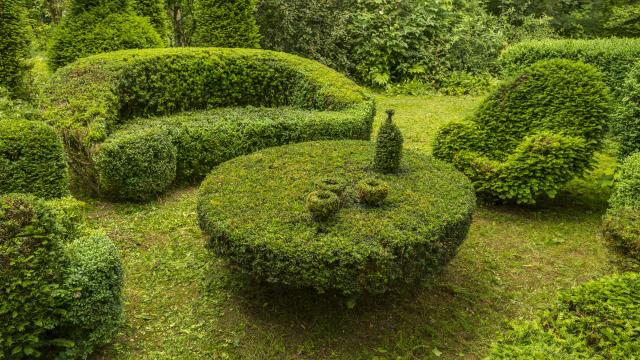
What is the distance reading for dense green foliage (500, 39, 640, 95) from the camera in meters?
9.61

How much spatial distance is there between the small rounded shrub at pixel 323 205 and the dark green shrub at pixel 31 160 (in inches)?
121

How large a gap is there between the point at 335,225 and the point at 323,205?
20 cm

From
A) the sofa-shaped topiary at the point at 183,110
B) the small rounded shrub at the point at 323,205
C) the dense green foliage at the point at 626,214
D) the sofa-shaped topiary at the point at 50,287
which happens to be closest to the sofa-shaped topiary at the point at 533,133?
the dense green foliage at the point at 626,214

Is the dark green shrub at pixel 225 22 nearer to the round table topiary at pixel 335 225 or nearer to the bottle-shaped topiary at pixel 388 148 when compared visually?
the round table topiary at pixel 335 225

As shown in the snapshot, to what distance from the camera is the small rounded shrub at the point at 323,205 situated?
4195mm

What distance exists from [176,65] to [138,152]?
2.69m

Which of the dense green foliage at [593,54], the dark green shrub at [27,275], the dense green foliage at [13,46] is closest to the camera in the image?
the dark green shrub at [27,275]

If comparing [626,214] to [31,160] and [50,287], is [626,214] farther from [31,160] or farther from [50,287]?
[31,160]

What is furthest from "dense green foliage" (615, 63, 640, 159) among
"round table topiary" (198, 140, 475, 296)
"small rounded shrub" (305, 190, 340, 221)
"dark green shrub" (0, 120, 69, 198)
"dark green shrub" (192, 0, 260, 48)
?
"dark green shrub" (192, 0, 260, 48)

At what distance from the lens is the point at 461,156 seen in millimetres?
6789

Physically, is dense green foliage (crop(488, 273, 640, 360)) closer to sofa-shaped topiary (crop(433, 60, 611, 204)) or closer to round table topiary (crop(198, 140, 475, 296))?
round table topiary (crop(198, 140, 475, 296))

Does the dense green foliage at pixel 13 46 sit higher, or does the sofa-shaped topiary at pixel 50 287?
the dense green foliage at pixel 13 46

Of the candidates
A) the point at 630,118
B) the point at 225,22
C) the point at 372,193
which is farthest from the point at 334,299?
the point at 225,22

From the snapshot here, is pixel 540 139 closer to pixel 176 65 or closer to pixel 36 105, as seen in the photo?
pixel 176 65
